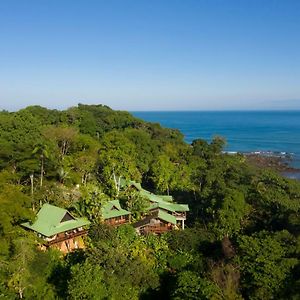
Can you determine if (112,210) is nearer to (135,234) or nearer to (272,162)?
(135,234)

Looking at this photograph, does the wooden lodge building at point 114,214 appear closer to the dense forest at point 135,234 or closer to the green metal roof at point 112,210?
the green metal roof at point 112,210

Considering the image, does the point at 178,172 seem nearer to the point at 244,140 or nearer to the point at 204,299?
the point at 204,299

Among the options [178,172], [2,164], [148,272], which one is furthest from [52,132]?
[148,272]

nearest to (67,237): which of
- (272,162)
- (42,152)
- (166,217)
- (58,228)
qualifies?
(58,228)

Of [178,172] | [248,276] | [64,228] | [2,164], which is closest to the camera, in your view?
[248,276]

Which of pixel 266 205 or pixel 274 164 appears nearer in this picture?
pixel 266 205

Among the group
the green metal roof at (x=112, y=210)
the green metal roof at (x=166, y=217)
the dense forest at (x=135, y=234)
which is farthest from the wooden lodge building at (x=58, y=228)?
the green metal roof at (x=166, y=217)

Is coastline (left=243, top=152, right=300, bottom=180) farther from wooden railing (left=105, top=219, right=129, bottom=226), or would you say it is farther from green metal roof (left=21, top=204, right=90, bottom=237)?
green metal roof (left=21, top=204, right=90, bottom=237)
